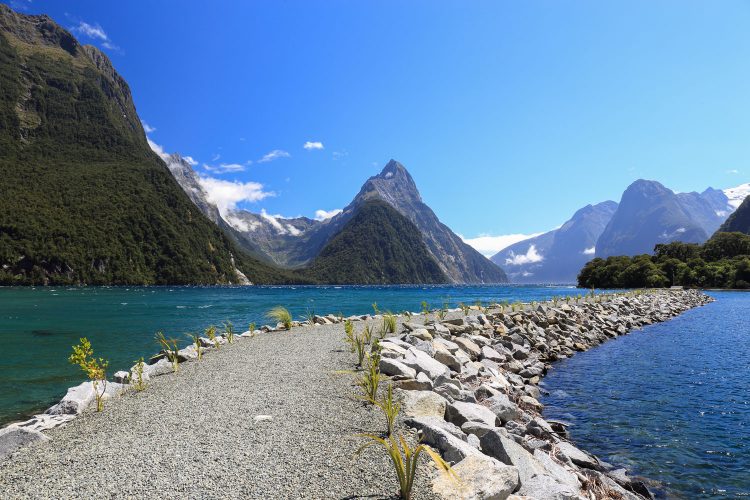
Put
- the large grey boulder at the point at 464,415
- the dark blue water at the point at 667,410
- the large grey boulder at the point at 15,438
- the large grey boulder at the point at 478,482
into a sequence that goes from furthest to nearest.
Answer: the dark blue water at the point at 667,410, the large grey boulder at the point at 464,415, the large grey boulder at the point at 15,438, the large grey boulder at the point at 478,482

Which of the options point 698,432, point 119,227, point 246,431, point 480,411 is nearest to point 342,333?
point 480,411

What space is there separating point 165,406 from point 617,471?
30.8 ft

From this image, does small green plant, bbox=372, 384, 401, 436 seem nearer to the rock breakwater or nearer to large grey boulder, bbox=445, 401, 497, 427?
the rock breakwater

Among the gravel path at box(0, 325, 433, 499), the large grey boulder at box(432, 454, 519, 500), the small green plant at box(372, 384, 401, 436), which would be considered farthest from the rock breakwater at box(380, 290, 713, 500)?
the gravel path at box(0, 325, 433, 499)

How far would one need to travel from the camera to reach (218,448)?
5938mm

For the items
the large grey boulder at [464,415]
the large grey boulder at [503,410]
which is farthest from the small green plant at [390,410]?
the large grey boulder at [503,410]

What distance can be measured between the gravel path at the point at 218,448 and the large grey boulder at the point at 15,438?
0.71 ft

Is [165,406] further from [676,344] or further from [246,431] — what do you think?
[676,344]

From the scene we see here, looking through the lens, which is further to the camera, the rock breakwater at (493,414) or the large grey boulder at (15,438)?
the large grey boulder at (15,438)

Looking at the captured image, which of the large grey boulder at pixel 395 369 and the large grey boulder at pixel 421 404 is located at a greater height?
the large grey boulder at pixel 395 369

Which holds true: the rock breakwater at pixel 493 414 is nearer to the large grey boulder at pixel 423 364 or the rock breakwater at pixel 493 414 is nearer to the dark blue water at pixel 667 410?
the large grey boulder at pixel 423 364

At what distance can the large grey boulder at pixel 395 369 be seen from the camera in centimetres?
975

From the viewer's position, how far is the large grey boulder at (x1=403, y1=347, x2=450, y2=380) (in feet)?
35.4

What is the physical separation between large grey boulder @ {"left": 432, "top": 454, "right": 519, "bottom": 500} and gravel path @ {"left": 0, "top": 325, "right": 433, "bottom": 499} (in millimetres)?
238
